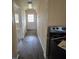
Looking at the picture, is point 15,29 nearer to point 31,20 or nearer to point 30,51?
point 30,51

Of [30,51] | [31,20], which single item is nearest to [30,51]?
[30,51]

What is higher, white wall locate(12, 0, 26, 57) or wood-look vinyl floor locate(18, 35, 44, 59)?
white wall locate(12, 0, 26, 57)

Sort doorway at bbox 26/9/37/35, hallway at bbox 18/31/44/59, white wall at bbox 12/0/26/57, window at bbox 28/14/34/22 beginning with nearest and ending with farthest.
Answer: white wall at bbox 12/0/26/57, hallway at bbox 18/31/44/59, doorway at bbox 26/9/37/35, window at bbox 28/14/34/22

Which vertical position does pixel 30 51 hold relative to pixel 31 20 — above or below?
below

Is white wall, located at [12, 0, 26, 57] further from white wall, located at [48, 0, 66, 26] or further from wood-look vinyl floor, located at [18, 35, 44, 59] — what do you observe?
white wall, located at [48, 0, 66, 26]

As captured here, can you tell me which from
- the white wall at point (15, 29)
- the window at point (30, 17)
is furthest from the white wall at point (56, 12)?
the window at point (30, 17)

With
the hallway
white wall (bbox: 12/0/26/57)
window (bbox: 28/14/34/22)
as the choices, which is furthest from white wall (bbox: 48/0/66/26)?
window (bbox: 28/14/34/22)
